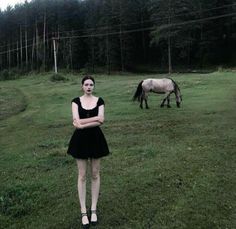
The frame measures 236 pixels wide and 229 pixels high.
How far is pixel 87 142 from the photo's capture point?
7148 mm

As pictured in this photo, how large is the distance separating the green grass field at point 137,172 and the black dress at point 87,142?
1221mm

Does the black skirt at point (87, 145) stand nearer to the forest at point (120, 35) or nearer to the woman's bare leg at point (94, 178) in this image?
the woman's bare leg at point (94, 178)

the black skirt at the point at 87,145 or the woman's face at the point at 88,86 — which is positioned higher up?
the woman's face at the point at 88,86

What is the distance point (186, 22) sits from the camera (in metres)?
64.3

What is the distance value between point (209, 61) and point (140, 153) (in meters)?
55.1

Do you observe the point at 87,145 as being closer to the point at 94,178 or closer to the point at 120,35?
the point at 94,178

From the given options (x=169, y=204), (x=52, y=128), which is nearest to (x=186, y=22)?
(x=52, y=128)

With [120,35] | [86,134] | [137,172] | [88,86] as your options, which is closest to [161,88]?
[137,172]

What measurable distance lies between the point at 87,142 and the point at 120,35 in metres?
67.6

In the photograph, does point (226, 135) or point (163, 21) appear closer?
point (226, 135)

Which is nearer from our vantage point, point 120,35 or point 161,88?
point 161,88

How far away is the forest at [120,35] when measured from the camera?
214ft

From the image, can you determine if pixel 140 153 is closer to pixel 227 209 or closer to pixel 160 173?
pixel 160 173

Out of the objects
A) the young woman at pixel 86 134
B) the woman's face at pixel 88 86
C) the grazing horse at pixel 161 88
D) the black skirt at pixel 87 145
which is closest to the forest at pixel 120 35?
the grazing horse at pixel 161 88
